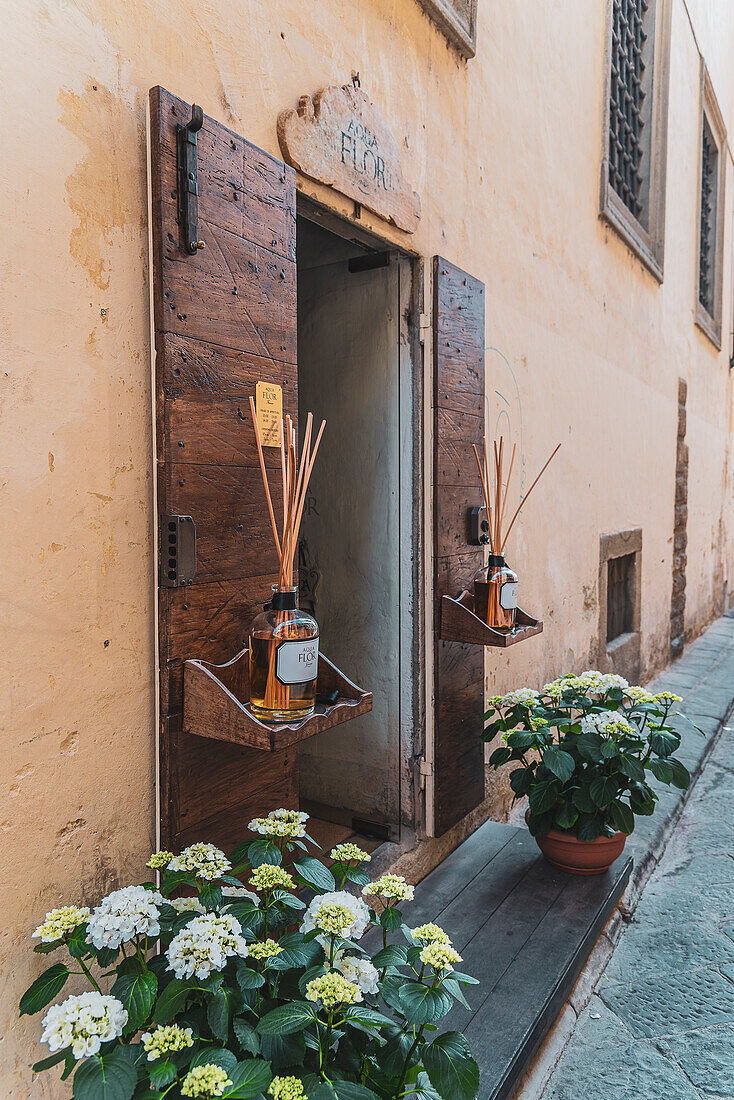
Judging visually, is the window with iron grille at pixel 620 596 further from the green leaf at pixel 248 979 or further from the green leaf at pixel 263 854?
the green leaf at pixel 248 979

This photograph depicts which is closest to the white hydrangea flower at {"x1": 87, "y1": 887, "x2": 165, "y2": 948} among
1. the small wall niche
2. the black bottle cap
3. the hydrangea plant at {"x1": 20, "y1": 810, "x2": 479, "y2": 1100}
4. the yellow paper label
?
the hydrangea plant at {"x1": 20, "y1": 810, "x2": 479, "y2": 1100}

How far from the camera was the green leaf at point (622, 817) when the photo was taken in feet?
7.82

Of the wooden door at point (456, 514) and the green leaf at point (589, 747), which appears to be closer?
the green leaf at point (589, 747)

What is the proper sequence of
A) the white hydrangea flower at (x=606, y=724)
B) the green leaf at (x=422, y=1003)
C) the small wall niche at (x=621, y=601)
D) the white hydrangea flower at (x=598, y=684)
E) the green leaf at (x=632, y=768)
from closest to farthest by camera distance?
1. the green leaf at (x=422, y=1003)
2. the green leaf at (x=632, y=768)
3. the white hydrangea flower at (x=606, y=724)
4. the white hydrangea flower at (x=598, y=684)
5. the small wall niche at (x=621, y=601)

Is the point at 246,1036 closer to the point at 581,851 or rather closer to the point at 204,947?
the point at 204,947

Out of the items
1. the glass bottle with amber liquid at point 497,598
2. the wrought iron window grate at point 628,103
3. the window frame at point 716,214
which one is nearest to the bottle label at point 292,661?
the glass bottle with amber liquid at point 497,598

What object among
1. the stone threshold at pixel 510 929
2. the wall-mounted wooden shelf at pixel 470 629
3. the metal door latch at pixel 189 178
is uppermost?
the metal door latch at pixel 189 178

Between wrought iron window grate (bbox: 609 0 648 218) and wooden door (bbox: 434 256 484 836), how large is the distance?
2.73 m

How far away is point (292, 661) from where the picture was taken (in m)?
1.41

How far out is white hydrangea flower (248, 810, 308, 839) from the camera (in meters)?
1.41

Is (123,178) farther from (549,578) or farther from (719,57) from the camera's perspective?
(719,57)

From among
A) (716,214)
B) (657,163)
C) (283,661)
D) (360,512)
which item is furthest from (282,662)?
(716,214)

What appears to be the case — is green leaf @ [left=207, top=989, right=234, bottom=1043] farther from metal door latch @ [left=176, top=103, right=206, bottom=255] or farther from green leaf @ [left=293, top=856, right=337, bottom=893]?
metal door latch @ [left=176, top=103, right=206, bottom=255]

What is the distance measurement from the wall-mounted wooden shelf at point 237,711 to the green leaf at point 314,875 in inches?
8.4
